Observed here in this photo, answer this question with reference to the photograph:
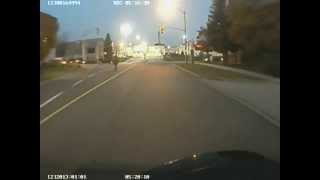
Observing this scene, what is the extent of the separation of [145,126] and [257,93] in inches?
27.1

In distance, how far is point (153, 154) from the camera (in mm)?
3568

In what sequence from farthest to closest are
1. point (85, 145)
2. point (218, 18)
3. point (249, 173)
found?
1. point (218, 18)
2. point (85, 145)
3. point (249, 173)

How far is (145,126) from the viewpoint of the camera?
3643 mm

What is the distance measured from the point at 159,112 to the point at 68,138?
524mm

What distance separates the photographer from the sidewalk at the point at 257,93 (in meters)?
3.64

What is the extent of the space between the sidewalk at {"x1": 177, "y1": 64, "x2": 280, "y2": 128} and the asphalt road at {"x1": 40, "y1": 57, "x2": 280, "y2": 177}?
2.0 inches

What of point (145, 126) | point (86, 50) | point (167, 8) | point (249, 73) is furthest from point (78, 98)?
point (249, 73)

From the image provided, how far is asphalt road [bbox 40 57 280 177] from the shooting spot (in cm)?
357

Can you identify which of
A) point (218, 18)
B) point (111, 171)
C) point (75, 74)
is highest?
point (218, 18)

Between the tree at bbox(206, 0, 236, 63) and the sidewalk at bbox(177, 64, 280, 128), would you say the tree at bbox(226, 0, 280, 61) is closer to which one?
the tree at bbox(206, 0, 236, 63)

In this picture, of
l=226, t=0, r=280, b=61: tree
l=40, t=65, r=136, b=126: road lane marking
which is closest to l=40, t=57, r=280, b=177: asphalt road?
l=40, t=65, r=136, b=126: road lane marking

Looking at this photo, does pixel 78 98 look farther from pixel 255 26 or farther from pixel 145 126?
pixel 255 26
